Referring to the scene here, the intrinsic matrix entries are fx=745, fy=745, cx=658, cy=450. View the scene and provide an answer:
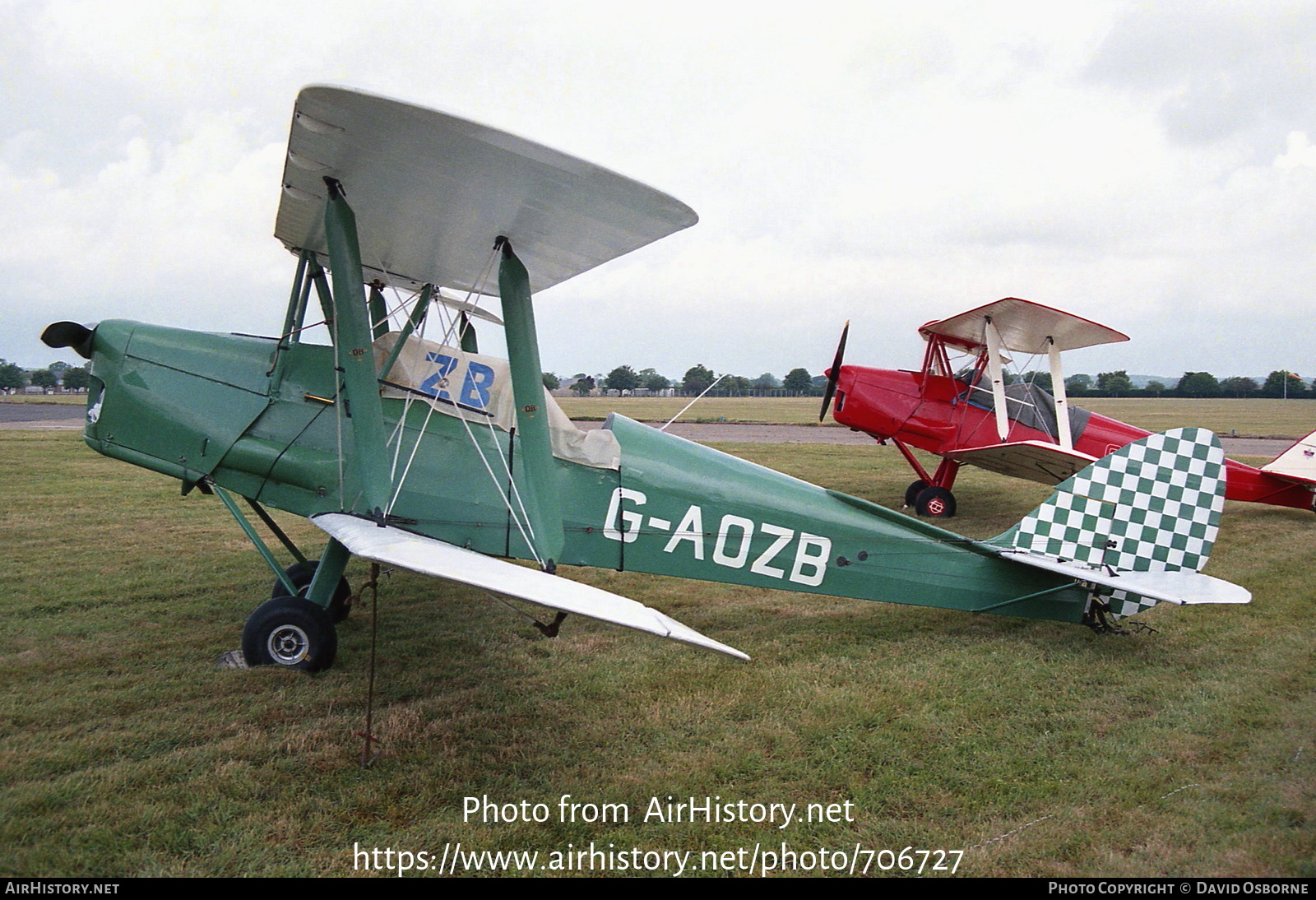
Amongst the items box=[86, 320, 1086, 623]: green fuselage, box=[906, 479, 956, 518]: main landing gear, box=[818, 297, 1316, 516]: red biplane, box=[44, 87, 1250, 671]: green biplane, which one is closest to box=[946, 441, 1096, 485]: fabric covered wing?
box=[818, 297, 1316, 516]: red biplane

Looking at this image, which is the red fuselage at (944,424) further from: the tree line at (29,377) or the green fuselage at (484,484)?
the tree line at (29,377)

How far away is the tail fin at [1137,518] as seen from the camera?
468cm

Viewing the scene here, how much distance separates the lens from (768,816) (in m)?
2.97

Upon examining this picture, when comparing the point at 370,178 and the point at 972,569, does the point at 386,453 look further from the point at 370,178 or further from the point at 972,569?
Answer: the point at 972,569

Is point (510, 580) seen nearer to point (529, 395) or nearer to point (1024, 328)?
point (529, 395)

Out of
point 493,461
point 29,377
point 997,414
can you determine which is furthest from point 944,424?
point 29,377

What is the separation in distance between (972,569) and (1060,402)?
621 cm

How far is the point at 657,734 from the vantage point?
365cm

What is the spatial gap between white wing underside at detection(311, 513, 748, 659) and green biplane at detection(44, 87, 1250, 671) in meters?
0.19

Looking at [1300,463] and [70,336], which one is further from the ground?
[70,336]

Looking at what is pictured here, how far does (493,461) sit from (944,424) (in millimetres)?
7983

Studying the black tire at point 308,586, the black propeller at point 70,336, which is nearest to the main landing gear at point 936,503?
the black tire at point 308,586

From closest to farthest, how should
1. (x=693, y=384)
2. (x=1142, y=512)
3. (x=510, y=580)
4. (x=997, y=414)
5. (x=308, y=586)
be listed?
(x=510, y=580), (x=1142, y=512), (x=308, y=586), (x=997, y=414), (x=693, y=384)
